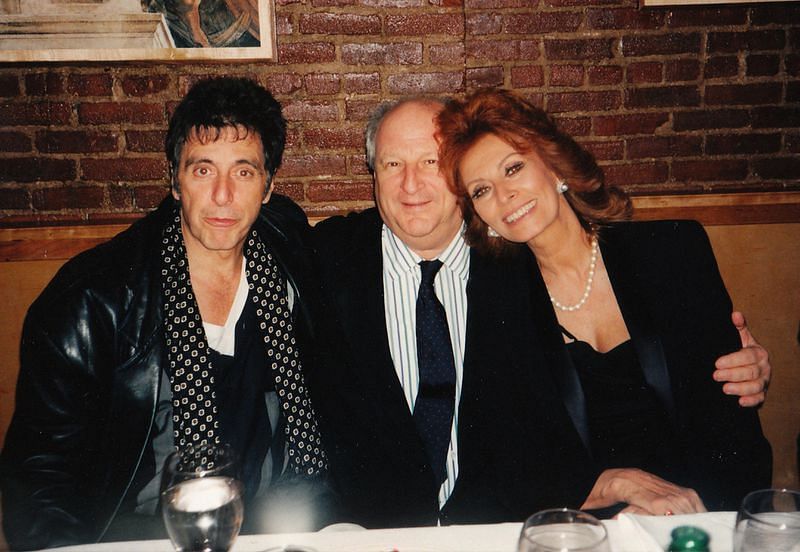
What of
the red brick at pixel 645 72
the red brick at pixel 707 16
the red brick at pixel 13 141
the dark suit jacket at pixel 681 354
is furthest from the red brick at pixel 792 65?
the red brick at pixel 13 141

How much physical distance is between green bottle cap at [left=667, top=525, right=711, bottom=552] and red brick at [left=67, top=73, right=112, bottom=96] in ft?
7.82

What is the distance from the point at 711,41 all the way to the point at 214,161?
2.05 m

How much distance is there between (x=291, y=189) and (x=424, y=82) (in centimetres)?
71

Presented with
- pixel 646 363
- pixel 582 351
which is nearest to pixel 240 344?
pixel 582 351

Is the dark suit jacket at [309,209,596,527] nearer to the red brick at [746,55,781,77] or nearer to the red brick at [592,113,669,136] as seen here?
the red brick at [592,113,669,136]

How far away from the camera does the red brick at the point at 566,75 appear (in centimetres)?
231

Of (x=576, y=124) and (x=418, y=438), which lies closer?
(x=418, y=438)

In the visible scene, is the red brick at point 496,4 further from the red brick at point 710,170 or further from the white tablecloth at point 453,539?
the white tablecloth at point 453,539

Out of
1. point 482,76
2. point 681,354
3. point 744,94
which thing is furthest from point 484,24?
point 681,354

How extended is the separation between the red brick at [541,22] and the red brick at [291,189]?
41.8 inches

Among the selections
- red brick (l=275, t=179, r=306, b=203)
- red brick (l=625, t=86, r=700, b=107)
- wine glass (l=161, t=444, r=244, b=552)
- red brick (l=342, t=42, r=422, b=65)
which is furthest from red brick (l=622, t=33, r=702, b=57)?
wine glass (l=161, t=444, r=244, b=552)

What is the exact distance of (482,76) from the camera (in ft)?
7.57

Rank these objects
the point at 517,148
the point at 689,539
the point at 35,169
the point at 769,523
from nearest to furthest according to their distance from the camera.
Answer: the point at 769,523 < the point at 689,539 < the point at 517,148 < the point at 35,169

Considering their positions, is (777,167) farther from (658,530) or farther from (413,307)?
(658,530)
